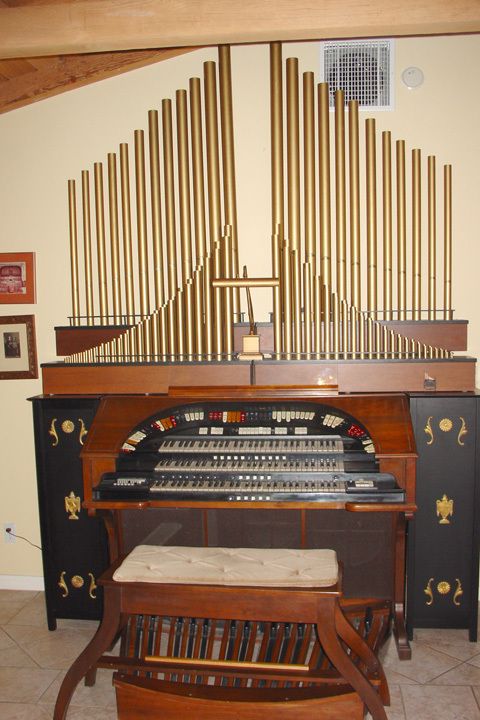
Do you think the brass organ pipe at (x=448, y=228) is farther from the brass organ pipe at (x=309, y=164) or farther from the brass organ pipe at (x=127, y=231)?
the brass organ pipe at (x=127, y=231)

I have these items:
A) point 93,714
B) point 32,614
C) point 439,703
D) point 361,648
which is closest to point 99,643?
point 93,714

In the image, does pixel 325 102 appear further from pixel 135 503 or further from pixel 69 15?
pixel 135 503

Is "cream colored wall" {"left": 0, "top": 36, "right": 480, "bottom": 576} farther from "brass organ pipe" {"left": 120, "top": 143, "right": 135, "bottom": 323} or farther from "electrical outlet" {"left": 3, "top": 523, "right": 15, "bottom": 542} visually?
"brass organ pipe" {"left": 120, "top": 143, "right": 135, "bottom": 323}

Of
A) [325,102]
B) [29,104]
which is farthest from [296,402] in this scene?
[29,104]

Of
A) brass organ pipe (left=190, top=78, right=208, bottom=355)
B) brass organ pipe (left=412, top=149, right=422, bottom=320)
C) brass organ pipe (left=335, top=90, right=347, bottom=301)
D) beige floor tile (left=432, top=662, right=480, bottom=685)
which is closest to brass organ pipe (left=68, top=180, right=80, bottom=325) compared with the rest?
brass organ pipe (left=190, top=78, right=208, bottom=355)

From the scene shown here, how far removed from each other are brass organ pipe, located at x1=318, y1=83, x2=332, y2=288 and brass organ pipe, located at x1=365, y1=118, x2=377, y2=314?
216mm

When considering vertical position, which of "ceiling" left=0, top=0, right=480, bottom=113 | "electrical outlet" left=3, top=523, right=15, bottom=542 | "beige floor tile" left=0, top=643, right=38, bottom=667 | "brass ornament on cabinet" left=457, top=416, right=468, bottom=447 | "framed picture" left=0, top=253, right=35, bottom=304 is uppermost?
"ceiling" left=0, top=0, right=480, bottom=113

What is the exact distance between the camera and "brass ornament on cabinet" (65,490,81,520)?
10.8 ft

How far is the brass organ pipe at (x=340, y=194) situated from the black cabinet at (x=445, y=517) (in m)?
0.73

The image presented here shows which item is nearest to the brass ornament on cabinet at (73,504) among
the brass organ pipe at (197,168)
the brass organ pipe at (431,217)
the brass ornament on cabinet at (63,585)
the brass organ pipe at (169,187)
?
the brass ornament on cabinet at (63,585)

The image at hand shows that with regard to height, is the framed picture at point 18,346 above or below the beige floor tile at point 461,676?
above

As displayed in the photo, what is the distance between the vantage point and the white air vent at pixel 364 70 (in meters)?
3.34

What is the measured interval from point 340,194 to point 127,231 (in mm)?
1114

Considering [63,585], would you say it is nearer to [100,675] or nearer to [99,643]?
[100,675]
